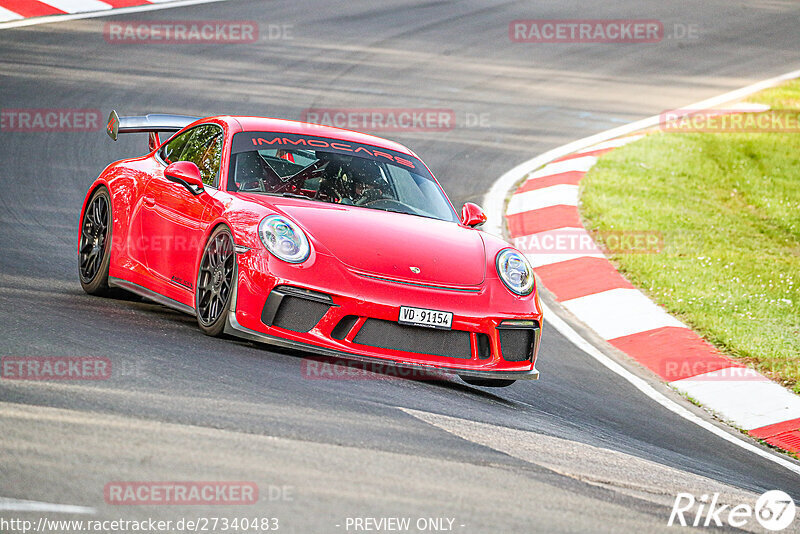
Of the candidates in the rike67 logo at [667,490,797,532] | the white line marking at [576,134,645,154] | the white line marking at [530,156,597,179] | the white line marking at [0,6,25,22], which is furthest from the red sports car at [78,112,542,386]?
the white line marking at [0,6,25,22]

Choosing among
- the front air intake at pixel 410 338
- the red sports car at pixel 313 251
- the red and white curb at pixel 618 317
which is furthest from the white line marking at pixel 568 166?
the front air intake at pixel 410 338

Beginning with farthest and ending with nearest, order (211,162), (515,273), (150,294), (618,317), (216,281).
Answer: (618,317)
(211,162)
(150,294)
(515,273)
(216,281)

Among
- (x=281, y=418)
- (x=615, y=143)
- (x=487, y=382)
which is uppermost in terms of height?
(x=615, y=143)

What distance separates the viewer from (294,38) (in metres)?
18.8

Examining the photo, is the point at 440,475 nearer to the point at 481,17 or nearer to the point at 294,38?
the point at 294,38

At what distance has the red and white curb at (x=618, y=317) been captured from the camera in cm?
768

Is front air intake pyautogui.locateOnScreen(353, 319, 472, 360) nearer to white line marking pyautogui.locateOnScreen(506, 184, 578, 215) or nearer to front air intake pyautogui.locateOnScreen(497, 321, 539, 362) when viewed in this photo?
front air intake pyautogui.locateOnScreen(497, 321, 539, 362)

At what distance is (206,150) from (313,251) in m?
1.62

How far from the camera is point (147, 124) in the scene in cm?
805

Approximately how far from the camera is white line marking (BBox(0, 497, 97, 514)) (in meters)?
3.53

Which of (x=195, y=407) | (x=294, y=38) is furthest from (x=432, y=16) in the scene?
(x=195, y=407)

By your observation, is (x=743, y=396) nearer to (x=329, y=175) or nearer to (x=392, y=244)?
(x=392, y=244)

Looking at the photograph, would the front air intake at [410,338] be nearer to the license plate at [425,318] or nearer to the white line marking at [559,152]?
the license plate at [425,318]

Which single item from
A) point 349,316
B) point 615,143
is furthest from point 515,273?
point 615,143
